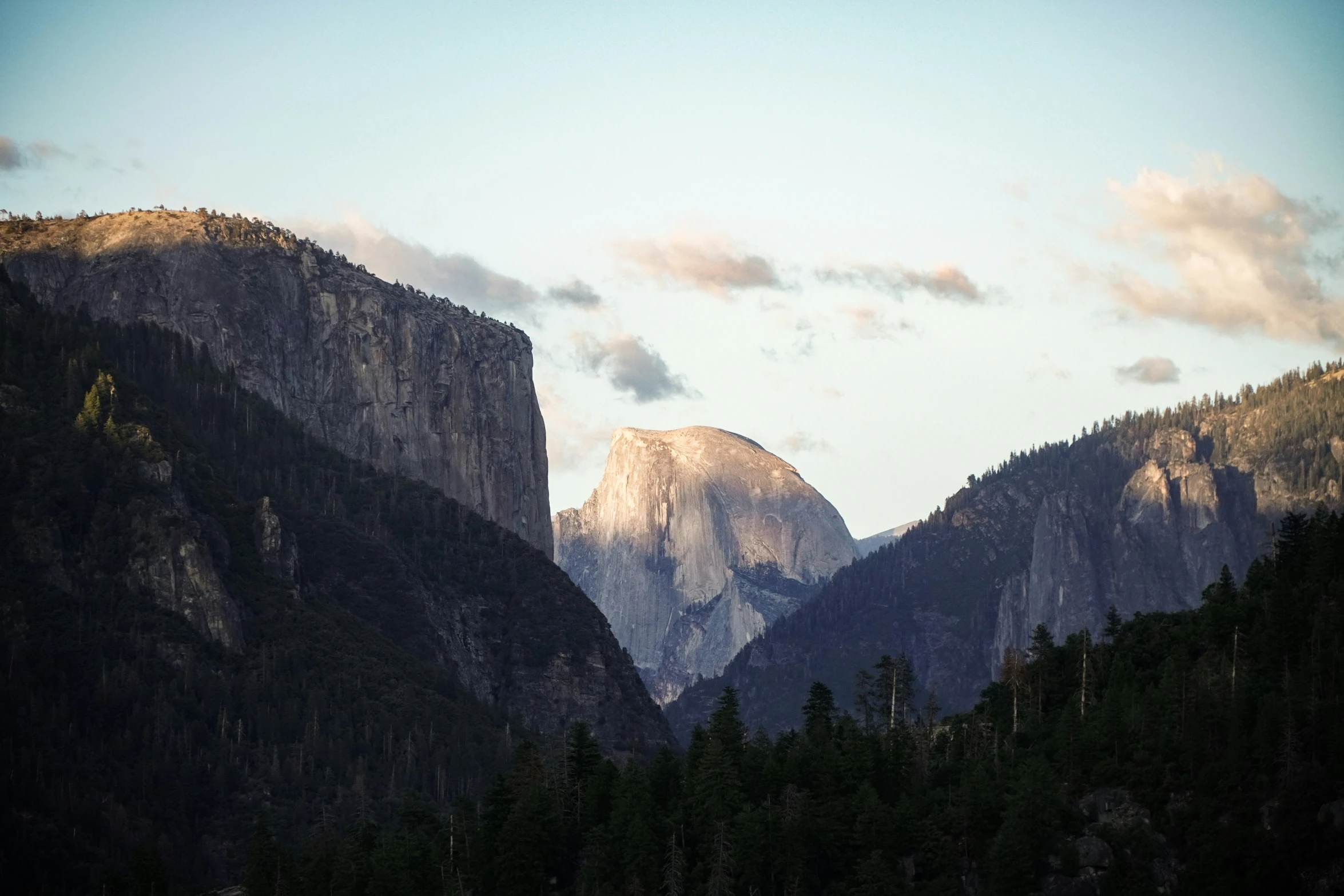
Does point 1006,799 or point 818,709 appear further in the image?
point 818,709

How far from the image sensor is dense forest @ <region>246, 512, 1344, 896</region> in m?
144

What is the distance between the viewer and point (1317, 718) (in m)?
145

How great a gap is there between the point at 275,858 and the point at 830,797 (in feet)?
159

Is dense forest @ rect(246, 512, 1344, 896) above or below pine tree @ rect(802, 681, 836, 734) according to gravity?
below

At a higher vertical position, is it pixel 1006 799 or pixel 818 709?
pixel 818 709

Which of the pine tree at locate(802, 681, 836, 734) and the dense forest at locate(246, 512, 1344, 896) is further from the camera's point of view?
the pine tree at locate(802, 681, 836, 734)

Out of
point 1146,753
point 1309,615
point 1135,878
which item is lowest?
point 1135,878

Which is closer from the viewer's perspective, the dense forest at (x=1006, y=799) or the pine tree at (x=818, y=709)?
the dense forest at (x=1006, y=799)

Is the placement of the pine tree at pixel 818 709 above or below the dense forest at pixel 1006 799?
above

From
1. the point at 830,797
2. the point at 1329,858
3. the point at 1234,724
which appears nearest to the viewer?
the point at 1329,858

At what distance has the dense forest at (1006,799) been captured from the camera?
471 feet

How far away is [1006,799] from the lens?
495 feet

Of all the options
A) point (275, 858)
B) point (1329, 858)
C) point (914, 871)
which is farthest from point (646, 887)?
point (1329, 858)

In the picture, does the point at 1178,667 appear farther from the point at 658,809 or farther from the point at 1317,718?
the point at 658,809
